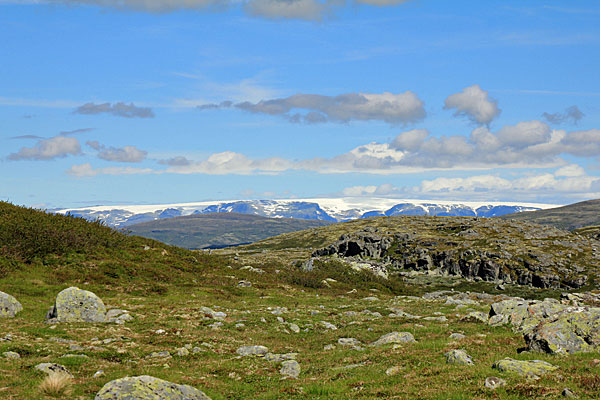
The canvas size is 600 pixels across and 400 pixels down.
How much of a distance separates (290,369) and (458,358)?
25.3 ft

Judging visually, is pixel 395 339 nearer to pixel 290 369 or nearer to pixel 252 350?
pixel 290 369

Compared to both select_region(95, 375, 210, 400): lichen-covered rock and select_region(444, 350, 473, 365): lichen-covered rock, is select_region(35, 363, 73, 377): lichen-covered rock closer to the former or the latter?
select_region(95, 375, 210, 400): lichen-covered rock

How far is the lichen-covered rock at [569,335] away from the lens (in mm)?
18094

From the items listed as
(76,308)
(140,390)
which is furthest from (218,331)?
(140,390)

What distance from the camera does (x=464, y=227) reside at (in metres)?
168

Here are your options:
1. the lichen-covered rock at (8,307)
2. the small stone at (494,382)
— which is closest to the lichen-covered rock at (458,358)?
the small stone at (494,382)

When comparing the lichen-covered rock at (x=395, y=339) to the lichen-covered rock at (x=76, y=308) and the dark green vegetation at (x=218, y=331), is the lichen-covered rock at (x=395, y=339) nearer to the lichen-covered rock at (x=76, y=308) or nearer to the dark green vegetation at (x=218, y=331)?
the dark green vegetation at (x=218, y=331)

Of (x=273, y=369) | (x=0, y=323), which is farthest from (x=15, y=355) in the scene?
(x=273, y=369)

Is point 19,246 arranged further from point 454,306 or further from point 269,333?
point 454,306

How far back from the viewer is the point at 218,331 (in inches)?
1164

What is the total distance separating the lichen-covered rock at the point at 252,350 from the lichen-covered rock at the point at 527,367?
1305 centimetres

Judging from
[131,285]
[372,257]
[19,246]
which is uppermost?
[19,246]

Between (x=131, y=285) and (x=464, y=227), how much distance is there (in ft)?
489

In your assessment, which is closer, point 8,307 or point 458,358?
point 458,358
